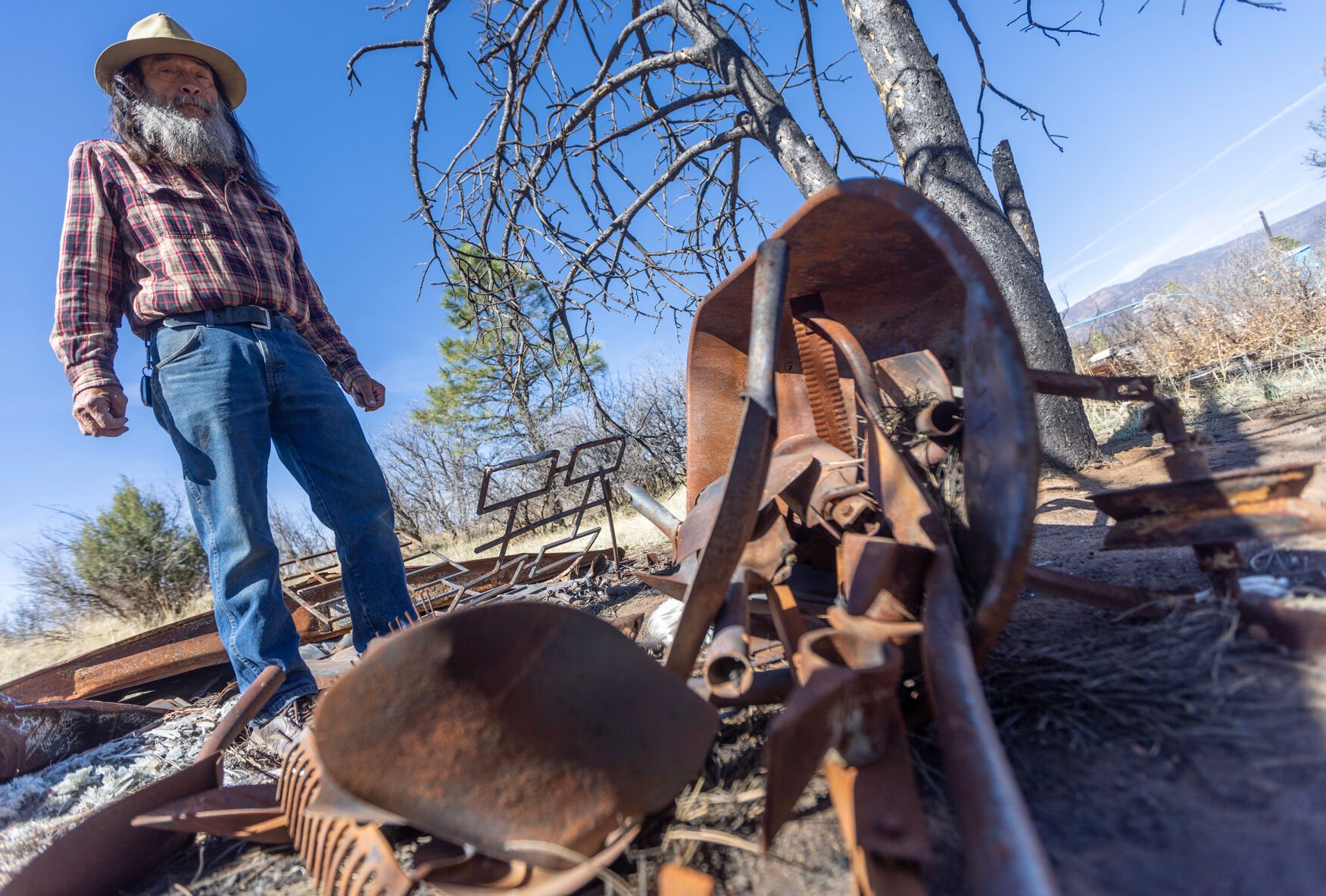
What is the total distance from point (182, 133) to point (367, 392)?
3.82 feet

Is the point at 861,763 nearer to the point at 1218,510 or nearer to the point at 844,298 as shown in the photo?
the point at 1218,510

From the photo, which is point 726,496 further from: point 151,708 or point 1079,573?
point 151,708

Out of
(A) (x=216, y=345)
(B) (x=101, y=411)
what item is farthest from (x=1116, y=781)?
(B) (x=101, y=411)

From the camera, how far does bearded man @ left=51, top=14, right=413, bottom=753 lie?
2074 mm

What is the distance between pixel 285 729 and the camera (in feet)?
6.04

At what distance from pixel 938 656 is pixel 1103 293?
19682 cm

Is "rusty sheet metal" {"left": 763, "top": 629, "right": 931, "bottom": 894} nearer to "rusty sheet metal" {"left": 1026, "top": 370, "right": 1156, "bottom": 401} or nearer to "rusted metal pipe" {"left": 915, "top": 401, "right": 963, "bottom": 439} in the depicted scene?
"rusted metal pipe" {"left": 915, "top": 401, "right": 963, "bottom": 439}

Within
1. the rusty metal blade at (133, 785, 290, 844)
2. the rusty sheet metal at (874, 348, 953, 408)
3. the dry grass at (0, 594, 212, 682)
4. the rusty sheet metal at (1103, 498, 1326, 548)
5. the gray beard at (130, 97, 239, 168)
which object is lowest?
the rusty metal blade at (133, 785, 290, 844)

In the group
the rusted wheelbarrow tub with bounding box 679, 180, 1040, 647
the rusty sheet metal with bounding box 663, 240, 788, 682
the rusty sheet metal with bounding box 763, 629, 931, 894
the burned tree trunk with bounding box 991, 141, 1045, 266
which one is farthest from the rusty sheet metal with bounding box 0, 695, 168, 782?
the burned tree trunk with bounding box 991, 141, 1045, 266

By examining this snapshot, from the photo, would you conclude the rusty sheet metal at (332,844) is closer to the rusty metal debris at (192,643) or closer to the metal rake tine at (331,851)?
the metal rake tine at (331,851)

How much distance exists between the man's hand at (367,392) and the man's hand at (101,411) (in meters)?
0.85

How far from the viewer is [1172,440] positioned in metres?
1.18

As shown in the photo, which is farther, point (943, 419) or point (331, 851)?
point (943, 419)

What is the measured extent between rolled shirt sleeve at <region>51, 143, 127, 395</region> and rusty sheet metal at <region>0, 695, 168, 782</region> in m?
1.29
